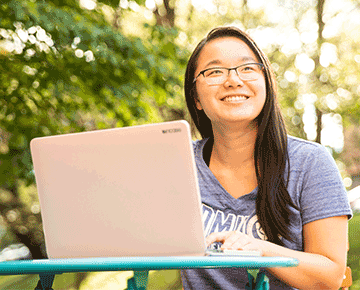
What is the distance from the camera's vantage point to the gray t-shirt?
149cm

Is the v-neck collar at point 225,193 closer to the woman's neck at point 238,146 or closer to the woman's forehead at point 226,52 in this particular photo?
the woman's neck at point 238,146

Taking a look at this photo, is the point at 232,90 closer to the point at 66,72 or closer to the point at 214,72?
the point at 214,72

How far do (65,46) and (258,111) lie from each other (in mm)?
2064

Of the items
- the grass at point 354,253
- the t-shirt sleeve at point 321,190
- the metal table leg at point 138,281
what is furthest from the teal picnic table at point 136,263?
the grass at point 354,253

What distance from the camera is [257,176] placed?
5.65 feet

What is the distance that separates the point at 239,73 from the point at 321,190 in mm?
599

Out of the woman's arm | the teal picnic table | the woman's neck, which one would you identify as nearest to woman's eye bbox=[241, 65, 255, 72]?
the woman's neck

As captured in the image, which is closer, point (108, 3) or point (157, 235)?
point (157, 235)

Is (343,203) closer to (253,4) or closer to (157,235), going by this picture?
(157,235)

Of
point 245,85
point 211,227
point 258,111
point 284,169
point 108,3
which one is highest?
point 108,3

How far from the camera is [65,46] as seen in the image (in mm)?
3230

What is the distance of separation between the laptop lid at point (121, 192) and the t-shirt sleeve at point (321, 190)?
26.3 inches

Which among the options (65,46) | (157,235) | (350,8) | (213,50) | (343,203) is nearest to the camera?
(157,235)

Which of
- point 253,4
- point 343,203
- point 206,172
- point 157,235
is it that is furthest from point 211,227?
point 253,4
